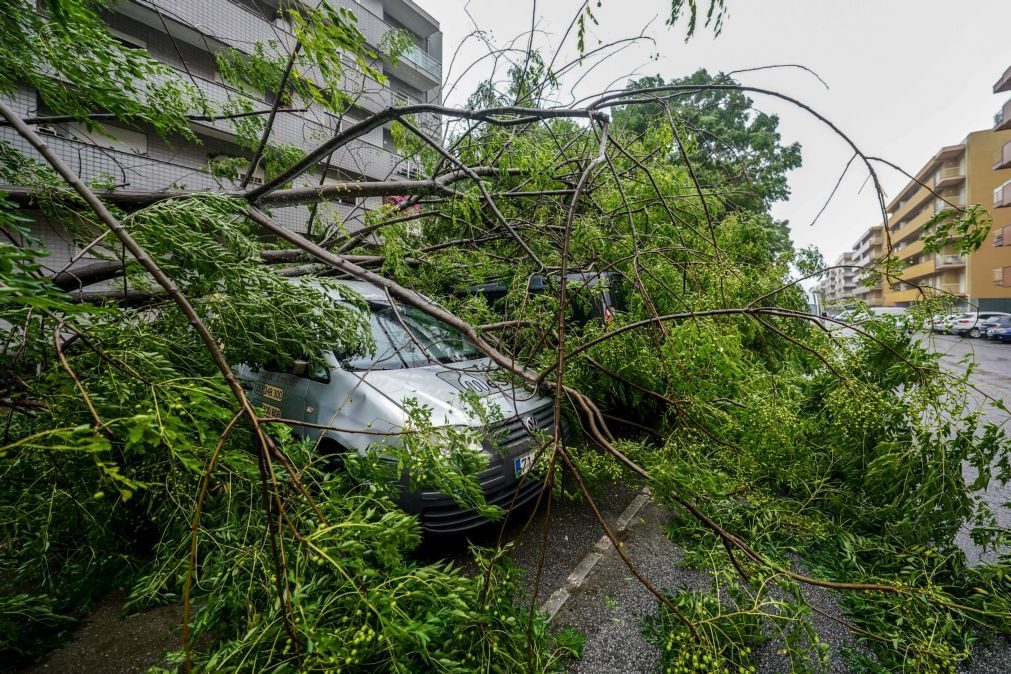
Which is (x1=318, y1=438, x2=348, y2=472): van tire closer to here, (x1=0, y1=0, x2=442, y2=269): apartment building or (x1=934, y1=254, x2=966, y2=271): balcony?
(x1=0, y1=0, x2=442, y2=269): apartment building

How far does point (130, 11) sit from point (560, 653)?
13962 millimetres

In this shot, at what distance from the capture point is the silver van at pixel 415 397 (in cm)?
245

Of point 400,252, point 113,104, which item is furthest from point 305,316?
point 113,104

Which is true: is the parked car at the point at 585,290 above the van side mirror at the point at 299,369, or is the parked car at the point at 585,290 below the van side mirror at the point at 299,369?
above

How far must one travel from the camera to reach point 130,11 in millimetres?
8953

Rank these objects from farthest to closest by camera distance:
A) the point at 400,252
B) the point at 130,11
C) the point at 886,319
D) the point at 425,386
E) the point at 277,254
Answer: the point at 130,11 < the point at 277,254 < the point at 400,252 < the point at 425,386 < the point at 886,319

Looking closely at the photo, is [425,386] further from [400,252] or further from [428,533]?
[400,252]

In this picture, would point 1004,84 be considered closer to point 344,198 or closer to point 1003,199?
point 1003,199

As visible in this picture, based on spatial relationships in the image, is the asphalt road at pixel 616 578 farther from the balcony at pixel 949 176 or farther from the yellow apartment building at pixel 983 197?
the balcony at pixel 949 176

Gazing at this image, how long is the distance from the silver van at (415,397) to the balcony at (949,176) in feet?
119

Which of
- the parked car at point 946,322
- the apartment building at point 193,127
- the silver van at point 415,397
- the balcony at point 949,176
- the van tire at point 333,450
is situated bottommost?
the van tire at point 333,450

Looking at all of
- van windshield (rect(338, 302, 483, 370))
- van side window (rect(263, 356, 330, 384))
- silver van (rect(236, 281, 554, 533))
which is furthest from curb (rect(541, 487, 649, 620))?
van side window (rect(263, 356, 330, 384))

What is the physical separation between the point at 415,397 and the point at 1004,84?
76.7ft

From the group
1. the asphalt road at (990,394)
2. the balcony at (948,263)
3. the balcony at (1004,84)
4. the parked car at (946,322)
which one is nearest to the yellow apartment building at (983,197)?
the balcony at (948,263)
